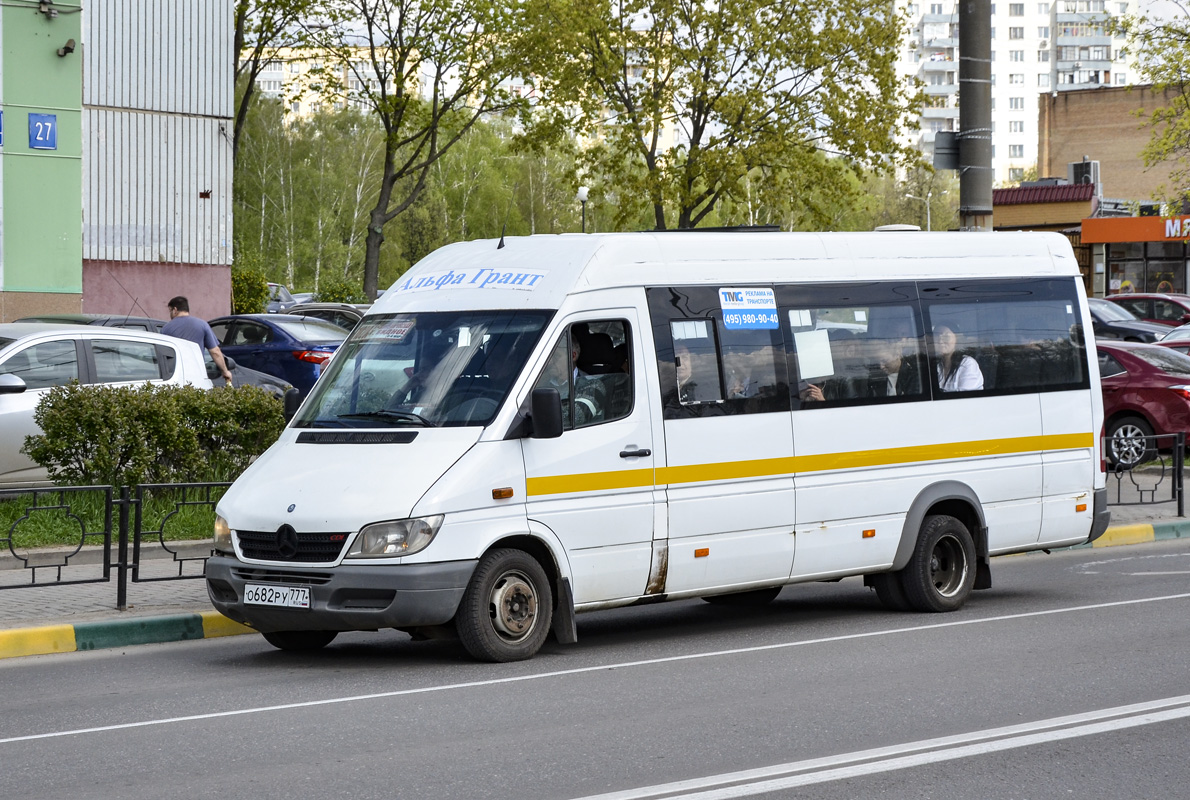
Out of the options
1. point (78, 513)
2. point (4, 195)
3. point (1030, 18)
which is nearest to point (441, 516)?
point (78, 513)

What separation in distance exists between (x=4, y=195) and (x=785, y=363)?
18481 mm

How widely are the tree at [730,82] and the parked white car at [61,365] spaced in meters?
19.6

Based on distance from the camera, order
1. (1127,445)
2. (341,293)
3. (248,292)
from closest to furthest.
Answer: (1127,445)
(248,292)
(341,293)

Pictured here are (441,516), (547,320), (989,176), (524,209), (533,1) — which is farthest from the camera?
(524,209)

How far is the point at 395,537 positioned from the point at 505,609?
847 mm

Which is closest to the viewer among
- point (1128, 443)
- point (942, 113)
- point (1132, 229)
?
point (1128, 443)

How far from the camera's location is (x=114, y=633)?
998 cm

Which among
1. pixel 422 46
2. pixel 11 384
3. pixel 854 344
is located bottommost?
pixel 11 384

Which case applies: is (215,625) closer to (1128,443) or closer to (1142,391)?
(1128,443)

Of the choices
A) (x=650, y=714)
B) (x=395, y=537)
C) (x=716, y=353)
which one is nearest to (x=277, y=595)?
(x=395, y=537)

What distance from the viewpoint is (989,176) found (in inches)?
626

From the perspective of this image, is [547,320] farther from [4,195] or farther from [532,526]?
[4,195]

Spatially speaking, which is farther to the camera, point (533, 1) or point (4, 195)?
point (533, 1)

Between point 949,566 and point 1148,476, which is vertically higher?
point 1148,476
